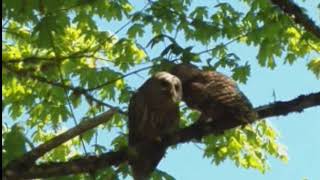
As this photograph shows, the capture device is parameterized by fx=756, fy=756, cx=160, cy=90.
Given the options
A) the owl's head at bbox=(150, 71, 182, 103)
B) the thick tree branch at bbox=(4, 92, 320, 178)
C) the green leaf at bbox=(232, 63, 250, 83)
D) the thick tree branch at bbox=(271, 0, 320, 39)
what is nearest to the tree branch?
the thick tree branch at bbox=(4, 92, 320, 178)

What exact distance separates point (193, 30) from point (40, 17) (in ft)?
7.84

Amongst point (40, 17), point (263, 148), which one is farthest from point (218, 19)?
point (40, 17)

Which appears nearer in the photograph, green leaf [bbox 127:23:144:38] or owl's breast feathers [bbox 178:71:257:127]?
owl's breast feathers [bbox 178:71:257:127]

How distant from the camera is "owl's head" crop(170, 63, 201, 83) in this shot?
5.41 m

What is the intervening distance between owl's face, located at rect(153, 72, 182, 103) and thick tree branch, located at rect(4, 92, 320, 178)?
0.33 meters

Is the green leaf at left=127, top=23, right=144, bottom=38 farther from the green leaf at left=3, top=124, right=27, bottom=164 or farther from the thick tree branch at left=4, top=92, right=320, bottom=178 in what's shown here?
the green leaf at left=3, top=124, right=27, bottom=164

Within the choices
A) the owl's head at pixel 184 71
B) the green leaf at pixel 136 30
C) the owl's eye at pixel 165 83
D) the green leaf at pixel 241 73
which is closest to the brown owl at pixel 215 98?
the owl's head at pixel 184 71

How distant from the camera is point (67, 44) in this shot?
826 centimetres

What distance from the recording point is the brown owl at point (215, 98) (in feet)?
15.9

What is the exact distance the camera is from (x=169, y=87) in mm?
5016

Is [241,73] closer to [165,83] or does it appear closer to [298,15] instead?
[165,83]

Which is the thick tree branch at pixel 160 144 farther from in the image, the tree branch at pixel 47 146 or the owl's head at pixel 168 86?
the owl's head at pixel 168 86

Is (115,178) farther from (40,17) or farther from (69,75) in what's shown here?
(69,75)

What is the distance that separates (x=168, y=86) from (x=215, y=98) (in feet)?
1.07
